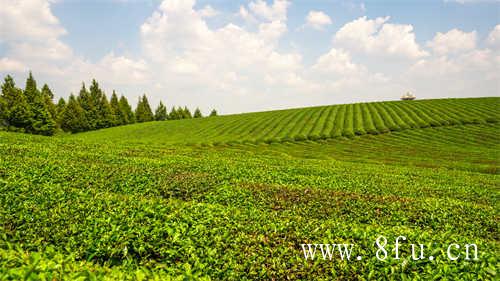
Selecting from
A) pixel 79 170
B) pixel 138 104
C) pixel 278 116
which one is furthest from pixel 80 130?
pixel 79 170

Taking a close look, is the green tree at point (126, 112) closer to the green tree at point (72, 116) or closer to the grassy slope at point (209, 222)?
the green tree at point (72, 116)

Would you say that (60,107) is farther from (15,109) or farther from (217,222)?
(217,222)

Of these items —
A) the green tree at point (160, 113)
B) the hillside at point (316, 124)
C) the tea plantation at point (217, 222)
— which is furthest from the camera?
the green tree at point (160, 113)

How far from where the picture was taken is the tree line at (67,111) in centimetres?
6900

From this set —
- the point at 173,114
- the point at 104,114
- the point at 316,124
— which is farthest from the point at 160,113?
the point at 316,124

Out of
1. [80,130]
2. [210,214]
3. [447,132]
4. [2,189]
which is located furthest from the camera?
[80,130]

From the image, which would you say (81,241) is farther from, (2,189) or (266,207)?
(266,207)

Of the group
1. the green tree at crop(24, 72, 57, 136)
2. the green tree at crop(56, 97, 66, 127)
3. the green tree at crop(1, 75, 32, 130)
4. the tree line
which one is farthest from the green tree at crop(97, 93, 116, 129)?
the green tree at crop(1, 75, 32, 130)

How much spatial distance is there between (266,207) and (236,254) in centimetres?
485

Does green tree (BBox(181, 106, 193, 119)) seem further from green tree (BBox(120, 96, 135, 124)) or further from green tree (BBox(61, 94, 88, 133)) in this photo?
green tree (BBox(61, 94, 88, 133))

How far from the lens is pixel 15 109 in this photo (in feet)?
223

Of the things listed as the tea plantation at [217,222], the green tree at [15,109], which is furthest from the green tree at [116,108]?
the tea plantation at [217,222]

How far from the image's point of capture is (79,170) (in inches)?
606

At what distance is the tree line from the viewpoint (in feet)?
226
